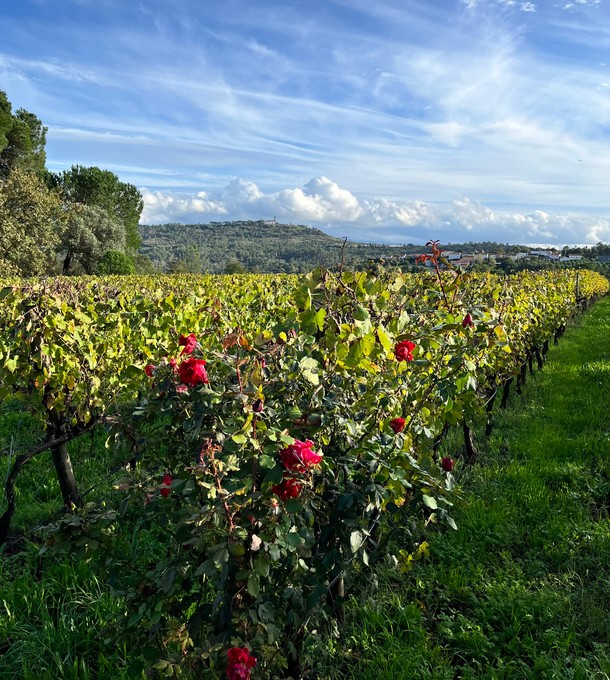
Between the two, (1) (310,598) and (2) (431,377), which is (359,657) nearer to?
(1) (310,598)

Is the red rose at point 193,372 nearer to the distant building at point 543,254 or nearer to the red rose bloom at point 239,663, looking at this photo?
the red rose bloom at point 239,663

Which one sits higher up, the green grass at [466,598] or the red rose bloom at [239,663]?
the red rose bloom at [239,663]

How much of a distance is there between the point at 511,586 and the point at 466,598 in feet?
1.03

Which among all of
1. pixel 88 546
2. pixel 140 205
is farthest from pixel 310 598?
pixel 140 205

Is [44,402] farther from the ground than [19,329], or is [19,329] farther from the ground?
[19,329]

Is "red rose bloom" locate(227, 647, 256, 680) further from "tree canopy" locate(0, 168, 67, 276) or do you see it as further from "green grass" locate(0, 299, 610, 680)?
"tree canopy" locate(0, 168, 67, 276)

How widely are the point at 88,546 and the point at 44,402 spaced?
2.59m

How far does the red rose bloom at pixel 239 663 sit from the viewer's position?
1.59m

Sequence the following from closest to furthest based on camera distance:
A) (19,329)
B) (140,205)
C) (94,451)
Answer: (19,329) → (94,451) → (140,205)

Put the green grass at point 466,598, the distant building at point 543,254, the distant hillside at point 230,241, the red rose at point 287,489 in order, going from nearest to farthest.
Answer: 1. the red rose at point 287,489
2. the green grass at point 466,598
3. the distant building at point 543,254
4. the distant hillside at point 230,241

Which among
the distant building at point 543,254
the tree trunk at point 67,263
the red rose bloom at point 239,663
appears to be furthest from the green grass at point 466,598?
the distant building at point 543,254

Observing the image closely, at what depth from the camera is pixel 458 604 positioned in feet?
10.8

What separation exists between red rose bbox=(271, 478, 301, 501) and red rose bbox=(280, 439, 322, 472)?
0.19 ft

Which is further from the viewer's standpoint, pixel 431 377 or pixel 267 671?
pixel 431 377
